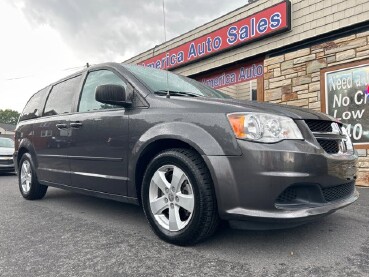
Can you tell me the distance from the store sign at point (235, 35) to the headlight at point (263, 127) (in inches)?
190

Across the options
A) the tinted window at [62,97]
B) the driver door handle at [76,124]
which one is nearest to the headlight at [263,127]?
the driver door handle at [76,124]

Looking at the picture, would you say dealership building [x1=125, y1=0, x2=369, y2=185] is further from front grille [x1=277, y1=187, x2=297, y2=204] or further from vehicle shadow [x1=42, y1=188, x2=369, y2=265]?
front grille [x1=277, y1=187, x2=297, y2=204]

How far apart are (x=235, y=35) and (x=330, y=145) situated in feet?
18.3

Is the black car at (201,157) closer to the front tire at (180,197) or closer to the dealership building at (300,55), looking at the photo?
the front tire at (180,197)

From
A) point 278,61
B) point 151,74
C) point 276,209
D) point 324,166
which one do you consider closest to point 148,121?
point 151,74

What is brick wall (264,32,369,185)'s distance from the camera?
5547 millimetres

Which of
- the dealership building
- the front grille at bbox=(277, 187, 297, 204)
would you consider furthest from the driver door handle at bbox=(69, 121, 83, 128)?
the dealership building

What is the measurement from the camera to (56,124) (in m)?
3.86

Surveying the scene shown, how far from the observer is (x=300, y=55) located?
642cm

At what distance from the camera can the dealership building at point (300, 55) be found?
18.3 feet

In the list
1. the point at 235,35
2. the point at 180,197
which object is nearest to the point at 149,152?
the point at 180,197

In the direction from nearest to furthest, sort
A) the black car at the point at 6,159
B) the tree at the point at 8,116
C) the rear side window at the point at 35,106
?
the rear side window at the point at 35,106 < the black car at the point at 6,159 < the tree at the point at 8,116

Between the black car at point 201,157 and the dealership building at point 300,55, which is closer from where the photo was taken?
the black car at point 201,157

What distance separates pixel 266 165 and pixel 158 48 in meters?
8.52
